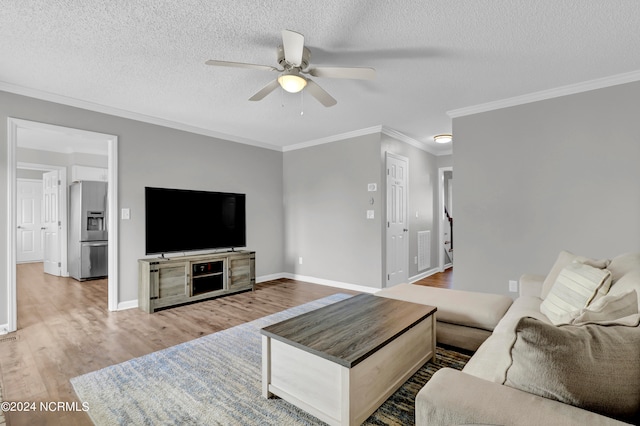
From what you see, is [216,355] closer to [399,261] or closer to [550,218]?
[399,261]

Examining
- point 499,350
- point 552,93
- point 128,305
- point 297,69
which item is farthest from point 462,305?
point 128,305

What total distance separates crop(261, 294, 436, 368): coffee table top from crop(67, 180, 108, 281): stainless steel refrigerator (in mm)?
5445

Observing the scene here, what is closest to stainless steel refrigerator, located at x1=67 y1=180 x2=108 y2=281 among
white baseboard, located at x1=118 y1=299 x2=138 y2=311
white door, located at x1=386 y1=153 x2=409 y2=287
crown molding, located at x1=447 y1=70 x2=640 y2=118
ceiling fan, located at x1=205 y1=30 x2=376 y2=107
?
white baseboard, located at x1=118 y1=299 x2=138 y2=311

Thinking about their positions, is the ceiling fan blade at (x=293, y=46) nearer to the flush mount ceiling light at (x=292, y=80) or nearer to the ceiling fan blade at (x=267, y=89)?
the flush mount ceiling light at (x=292, y=80)

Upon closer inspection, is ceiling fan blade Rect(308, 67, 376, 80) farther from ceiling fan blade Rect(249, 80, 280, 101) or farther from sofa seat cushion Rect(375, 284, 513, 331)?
sofa seat cushion Rect(375, 284, 513, 331)

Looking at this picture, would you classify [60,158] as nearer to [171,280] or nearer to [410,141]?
[171,280]

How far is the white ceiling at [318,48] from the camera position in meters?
1.98

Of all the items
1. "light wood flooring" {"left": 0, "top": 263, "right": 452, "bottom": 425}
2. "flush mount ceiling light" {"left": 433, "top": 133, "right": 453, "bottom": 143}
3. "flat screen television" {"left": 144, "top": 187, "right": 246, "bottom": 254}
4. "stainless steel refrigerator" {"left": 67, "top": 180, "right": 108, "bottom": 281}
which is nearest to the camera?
"light wood flooring" {"left": 0, "top": 263, "right": 452, "bottom": 425}

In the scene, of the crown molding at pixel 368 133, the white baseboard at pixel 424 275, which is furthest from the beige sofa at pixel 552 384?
the white baseboard at pixel 424 275

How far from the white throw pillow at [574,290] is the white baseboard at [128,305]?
4.27 metres

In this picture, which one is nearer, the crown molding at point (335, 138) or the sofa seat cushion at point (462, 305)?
the sofa seat cushion at point (462, 305)

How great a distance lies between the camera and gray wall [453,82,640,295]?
3.00 meters

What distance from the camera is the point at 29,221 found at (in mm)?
7547

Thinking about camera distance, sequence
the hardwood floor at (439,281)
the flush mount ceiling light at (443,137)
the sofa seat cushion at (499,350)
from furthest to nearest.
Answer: the hardwood floor at (439,281) → the flush mount ceiling light at (443,137) → the sofa seat cushion at (499,350)
